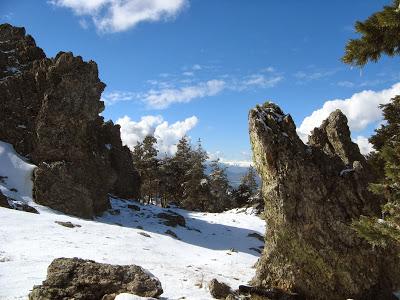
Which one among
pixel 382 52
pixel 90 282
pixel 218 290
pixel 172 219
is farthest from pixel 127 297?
pixel 172 219

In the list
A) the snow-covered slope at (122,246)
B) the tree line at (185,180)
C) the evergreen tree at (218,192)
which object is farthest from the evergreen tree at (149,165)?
the snow-covered slope at (122,246)

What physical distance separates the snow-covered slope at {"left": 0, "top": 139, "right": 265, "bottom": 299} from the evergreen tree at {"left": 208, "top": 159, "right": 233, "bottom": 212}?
2386cm

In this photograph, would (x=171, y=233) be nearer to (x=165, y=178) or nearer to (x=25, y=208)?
(x=25, y=208)

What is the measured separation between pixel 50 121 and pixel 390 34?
118ft

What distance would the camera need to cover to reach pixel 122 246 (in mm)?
23734

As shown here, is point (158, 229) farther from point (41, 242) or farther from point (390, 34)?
point (390, 34)

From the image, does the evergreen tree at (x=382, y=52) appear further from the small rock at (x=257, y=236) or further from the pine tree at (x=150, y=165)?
the pine tree at (x=150, y=165)

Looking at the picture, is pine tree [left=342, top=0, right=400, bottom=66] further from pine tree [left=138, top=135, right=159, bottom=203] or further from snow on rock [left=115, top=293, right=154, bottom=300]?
pine tree [left=138, top=135, right=159, bottom=203]

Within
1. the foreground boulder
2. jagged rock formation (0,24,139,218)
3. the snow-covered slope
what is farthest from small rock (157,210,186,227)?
the foreground boulder

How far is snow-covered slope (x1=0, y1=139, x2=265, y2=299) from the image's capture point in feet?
49.5

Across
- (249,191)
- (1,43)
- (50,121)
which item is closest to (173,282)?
(50,121)

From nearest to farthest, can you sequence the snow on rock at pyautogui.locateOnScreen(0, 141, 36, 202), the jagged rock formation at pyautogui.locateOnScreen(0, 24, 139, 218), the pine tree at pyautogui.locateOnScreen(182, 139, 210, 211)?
the snow on rock at pyautogui.locateOnScreen(0, 141, 36, 202) → the jagged rock formation at pyautogui.locateOnScreen(0, 24, 139, 218) → the pine tree at pyautogui.locateOnScreen(182, 139, 210, 211)

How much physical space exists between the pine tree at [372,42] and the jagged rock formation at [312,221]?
36.0 ft

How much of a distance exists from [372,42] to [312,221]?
39.8ft
